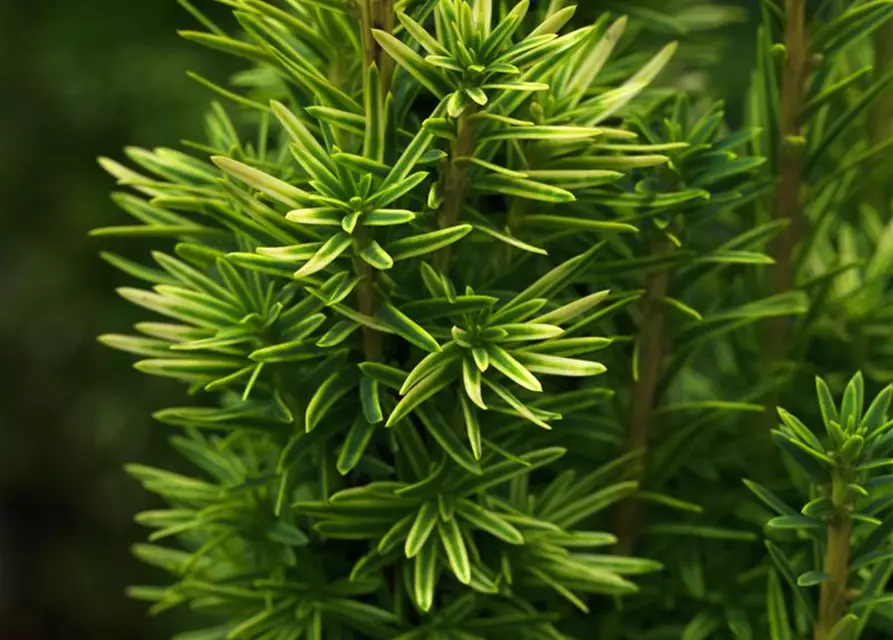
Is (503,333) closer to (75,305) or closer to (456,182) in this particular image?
(456,182)

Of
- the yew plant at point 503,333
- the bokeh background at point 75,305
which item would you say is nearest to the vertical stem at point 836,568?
the yew plant at point 503,333

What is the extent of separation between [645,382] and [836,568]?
0.10 meters

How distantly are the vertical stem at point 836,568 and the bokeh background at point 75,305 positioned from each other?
764 mm

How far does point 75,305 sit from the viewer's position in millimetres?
1217

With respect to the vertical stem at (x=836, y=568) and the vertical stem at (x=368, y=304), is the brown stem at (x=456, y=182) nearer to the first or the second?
the vertical stem at (x=368, y=304)

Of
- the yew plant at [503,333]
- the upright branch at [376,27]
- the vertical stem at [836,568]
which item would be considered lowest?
the vertical stem at [836,568]

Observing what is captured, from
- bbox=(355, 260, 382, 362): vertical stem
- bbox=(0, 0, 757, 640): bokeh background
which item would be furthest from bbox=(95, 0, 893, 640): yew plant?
bbox=(0, 0, 757, 640): bokeh background

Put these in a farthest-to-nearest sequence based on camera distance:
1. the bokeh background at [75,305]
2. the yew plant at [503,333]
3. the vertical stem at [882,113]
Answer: the bokeh background at [75,305]
the vertical stem at [882,113]
the yew plant at [503,333]

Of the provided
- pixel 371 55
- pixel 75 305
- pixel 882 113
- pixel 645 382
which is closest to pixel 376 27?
pixel 371 55

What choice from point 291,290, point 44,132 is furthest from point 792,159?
point 44,132

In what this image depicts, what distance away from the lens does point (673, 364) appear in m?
0.43

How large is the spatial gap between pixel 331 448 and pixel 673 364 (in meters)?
0.13

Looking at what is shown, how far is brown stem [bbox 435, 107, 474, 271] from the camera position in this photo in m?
0.34

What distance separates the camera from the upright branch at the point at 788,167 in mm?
399
